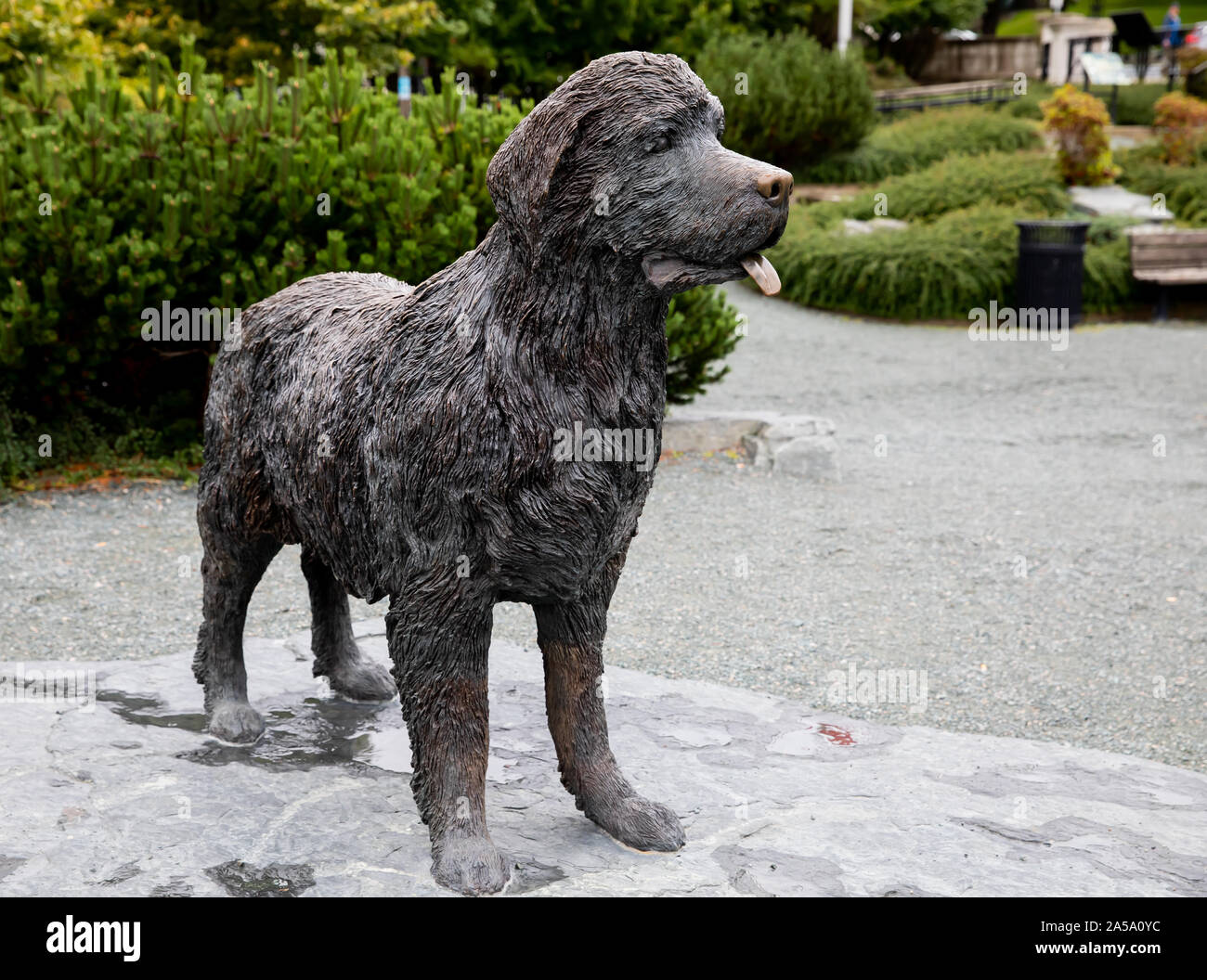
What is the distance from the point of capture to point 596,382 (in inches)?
117

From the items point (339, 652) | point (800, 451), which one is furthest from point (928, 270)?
point (339, 652)

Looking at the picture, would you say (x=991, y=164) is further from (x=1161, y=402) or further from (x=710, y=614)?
(x=710, y=614)

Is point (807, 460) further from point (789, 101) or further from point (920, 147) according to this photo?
point (920, 147)

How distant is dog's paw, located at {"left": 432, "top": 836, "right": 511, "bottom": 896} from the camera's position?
3.16 meters

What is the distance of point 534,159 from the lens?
286 centimetres

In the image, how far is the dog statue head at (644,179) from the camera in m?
2.78

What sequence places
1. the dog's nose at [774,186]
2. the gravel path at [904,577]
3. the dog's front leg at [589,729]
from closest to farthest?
the dog's nose at [774,186]
the dog's front leg at [589,729]
the gravel path at [904,577]

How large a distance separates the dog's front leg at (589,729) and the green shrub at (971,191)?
543 inches

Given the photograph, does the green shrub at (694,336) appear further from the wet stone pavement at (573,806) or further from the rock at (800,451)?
the wet stone pavement at (573,806)

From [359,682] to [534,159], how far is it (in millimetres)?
2242

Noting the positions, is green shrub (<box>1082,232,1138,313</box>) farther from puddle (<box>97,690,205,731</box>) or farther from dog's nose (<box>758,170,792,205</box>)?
dog's nose (<box>758,170,792,205</box>)

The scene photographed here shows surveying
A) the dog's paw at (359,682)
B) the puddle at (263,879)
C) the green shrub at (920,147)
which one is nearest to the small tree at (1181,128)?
the green shrub at (920,147)

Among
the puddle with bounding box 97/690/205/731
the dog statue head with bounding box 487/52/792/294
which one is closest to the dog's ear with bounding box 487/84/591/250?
the dog statue head with bounding box 487/52/792/294

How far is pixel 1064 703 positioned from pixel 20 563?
520 cm
